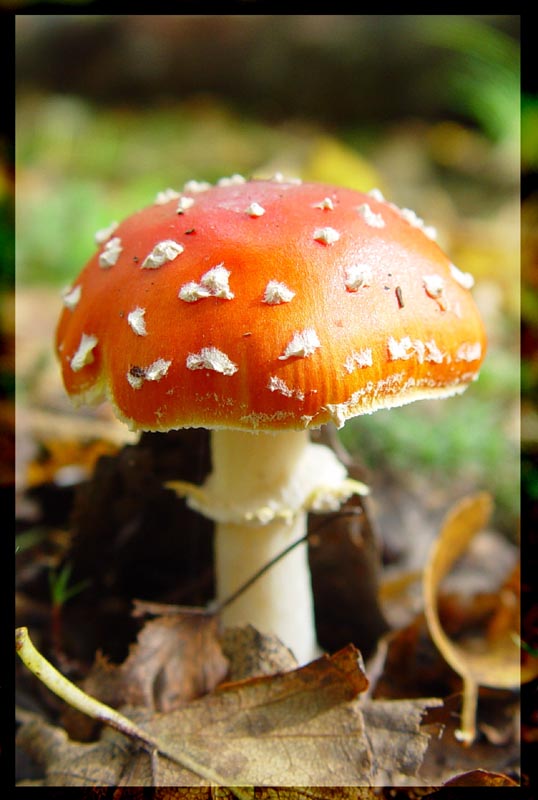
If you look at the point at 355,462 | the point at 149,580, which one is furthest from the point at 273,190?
the point at 149,580

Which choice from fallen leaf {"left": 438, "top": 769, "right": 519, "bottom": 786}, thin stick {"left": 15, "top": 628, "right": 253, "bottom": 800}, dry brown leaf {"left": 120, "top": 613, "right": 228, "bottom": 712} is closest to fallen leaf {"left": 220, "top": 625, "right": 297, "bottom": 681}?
dry brown leaf {"left": 120, "top": 613, "right": 228, "bottom": 712}

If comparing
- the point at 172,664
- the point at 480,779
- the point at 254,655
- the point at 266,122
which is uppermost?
the point at 480,779

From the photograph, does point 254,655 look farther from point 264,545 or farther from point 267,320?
point 267,320

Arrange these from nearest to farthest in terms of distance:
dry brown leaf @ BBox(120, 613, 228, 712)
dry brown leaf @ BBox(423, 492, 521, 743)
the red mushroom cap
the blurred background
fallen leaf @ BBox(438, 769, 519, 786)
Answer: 1. the red mushroom cap
2. fallen leaf @ BBox(438, 769, 519, 786)
3. dry brown leaf @ BBox(120, 613, 228, 712)
4. dry brown leaf @ BBox(423, 492, 521, 743)
5. the blurred background

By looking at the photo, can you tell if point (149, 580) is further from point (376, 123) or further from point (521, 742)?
point (376, 123)

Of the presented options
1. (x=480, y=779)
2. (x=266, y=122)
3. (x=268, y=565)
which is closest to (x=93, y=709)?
(x=268, y=565)

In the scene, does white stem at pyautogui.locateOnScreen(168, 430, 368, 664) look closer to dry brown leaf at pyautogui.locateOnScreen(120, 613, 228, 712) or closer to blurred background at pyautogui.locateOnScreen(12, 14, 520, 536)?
dry brown leaf at pyautogui.locateOnScreen(120, 613, 228, 712)
